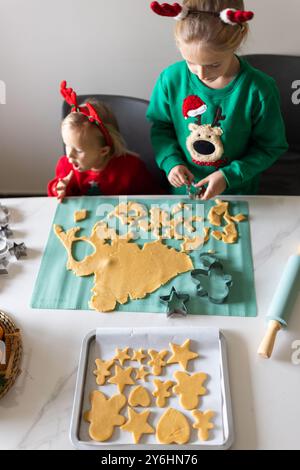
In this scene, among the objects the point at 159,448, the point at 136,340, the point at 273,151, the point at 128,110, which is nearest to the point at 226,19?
the point at 273,151

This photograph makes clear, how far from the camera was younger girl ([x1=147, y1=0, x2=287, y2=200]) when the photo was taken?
3.38 ft

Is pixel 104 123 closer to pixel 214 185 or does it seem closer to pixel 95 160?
pixel 95 160

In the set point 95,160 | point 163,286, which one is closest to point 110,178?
point 95,160

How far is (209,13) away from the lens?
0.87 meters

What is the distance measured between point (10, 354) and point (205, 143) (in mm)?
629

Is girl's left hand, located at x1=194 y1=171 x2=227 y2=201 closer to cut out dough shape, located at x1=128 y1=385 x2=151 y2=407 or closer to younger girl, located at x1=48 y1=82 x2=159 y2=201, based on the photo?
younger girl, located at x1=48 y1=82 x2=159 y2=201

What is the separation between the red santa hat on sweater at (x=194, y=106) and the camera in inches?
41.9

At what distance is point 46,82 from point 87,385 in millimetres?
994

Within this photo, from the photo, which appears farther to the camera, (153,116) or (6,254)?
(153,116)

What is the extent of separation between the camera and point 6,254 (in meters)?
0.99

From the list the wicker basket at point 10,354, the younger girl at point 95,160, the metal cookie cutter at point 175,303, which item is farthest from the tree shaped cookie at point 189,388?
the younger girl at point 95,160

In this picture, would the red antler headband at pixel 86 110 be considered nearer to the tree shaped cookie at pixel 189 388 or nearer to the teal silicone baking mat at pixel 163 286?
the teal silicone baking mat at pixel 163 286

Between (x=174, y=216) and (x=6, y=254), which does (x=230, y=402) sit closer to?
(x=174, y=216)

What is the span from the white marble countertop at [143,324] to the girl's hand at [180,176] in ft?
0.57
